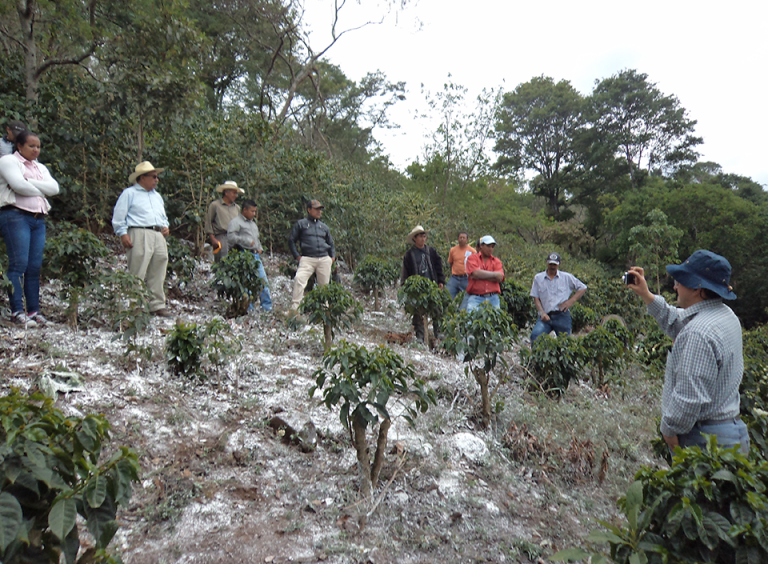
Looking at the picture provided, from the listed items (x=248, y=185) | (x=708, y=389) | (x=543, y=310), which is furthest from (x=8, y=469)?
(x=248, y=185)

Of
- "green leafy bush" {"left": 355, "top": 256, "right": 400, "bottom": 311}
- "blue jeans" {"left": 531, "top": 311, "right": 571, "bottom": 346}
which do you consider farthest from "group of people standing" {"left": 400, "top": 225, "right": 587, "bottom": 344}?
"green leafy bush" {"left": 355, "top": 256, "right": 400, "bottom": 311}

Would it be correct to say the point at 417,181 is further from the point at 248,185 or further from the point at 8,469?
the point at 8,469

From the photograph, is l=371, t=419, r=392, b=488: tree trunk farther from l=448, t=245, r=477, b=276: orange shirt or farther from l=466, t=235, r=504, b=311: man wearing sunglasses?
l=448, t=245, r=477, b=276: orange shirt

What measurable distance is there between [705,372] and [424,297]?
4060 mm

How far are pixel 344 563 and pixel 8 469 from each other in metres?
1.65

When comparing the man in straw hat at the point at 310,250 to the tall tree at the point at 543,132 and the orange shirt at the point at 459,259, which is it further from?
the tall tree at the point at 543,132

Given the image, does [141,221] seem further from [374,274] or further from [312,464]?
[374,274]

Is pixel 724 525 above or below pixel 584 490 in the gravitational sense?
above

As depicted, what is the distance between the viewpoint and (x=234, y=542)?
2383 millimetres

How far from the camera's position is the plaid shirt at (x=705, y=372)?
87.0 inches

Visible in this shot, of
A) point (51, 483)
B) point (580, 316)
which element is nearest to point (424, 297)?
point (580, 316)

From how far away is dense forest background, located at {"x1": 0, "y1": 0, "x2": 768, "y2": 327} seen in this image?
658 cm

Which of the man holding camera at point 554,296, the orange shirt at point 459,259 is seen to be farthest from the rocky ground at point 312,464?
the orange shirt at point 459,259

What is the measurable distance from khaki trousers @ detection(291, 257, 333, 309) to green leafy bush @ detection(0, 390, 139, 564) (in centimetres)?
509
